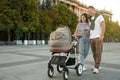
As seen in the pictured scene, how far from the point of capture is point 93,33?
29.2 ft

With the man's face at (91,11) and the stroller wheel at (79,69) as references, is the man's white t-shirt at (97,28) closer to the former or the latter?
the man's face at (91,11)

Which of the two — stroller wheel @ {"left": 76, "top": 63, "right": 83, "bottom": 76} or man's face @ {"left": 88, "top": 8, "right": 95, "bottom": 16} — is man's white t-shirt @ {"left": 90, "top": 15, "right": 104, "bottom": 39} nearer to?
man's face @ {"left": 88, "top": 8, "right": 95, "bottom": 16}

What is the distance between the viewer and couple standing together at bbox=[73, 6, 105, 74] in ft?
28.9

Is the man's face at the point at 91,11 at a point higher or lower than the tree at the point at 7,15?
lower

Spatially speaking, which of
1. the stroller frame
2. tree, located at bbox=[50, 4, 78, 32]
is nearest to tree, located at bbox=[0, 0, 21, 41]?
tree, located at bbox=[50, 4, 78, 32]

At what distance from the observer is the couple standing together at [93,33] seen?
28.9 ft

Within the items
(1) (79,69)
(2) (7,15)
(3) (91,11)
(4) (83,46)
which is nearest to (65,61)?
(1) (79,69)

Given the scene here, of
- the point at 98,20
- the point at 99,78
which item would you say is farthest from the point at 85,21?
the point at 99,78

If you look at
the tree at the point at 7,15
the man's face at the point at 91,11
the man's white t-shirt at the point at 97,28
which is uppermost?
the tree at the point at 7,15

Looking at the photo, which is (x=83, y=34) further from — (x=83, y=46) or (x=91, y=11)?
(x=91, y=11)

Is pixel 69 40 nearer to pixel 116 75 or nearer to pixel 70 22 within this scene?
pixel 116 75

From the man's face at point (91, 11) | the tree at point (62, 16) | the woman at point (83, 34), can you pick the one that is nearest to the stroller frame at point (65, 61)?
the woman at point (83, 34)

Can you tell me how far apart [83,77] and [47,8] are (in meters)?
59.9

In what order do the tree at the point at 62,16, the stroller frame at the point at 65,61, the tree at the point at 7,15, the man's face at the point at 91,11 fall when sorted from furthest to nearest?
Answer: the tree at the point at 62,16 → the tree at the point at 7,15 → the man's face at the point at 91,11 → the stroller frame at the point at 65,61
